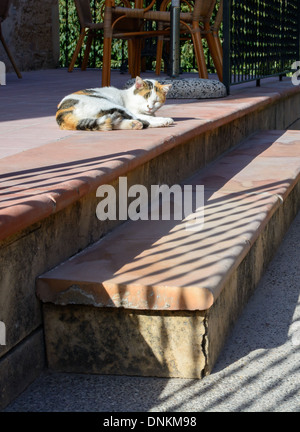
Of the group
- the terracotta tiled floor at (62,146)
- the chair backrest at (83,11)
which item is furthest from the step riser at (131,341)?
the chair backrest at (83,11)

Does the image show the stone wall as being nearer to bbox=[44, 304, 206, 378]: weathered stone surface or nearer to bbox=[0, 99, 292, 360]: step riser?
bbox=[0, 99, 292, 360]: step riser

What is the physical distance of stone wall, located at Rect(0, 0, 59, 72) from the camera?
8.48m

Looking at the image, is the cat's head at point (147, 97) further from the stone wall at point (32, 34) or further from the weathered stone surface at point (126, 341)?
the stone wall at point (32, 34)

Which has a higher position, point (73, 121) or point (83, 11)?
point (83, 11)

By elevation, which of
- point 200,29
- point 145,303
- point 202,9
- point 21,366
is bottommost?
point 21,366

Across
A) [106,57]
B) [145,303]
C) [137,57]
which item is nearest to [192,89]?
[106,57]

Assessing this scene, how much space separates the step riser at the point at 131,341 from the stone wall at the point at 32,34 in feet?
21.0

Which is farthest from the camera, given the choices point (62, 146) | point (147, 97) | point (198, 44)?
point (198, 44)

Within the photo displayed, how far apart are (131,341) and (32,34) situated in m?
7.30

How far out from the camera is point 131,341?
2215mm

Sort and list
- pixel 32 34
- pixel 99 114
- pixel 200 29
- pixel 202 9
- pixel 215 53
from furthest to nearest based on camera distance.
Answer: pixel 32 34, pixel 215 53, pixel 200 29, pixel 202 9, pixel 99 114

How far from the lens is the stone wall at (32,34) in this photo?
848 cm

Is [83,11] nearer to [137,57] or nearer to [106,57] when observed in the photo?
[137,57]

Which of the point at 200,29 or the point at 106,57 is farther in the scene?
the point at 200,29
